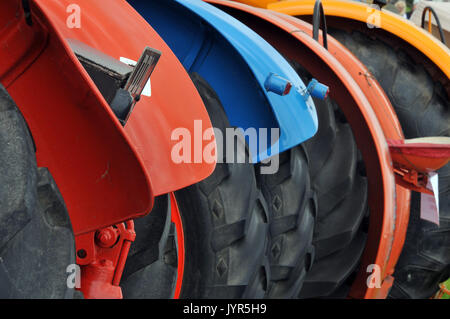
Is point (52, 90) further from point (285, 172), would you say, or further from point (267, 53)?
point (285, 172)

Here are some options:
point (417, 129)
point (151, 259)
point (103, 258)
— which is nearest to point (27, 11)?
point (103, 258)

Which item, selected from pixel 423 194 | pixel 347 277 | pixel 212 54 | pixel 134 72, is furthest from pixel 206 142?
pixel 347 277

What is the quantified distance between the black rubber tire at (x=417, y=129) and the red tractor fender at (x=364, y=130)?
0.29 m

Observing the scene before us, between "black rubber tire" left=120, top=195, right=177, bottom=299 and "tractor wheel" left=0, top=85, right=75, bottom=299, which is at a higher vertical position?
"tractor wheel" left=0, top=85, right=75, bottom=299

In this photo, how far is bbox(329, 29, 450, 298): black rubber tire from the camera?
2.37m

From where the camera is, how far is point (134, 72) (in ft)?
2.85

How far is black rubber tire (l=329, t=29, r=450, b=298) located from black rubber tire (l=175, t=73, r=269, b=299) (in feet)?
3.75

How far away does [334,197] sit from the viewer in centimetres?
212

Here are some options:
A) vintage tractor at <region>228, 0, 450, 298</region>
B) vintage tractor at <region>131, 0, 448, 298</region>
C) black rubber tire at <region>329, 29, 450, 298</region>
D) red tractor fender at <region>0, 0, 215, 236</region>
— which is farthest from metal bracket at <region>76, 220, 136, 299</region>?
black rubber tire at <region>329, 29, 450, 298</region>

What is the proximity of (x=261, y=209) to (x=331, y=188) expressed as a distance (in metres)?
0.68

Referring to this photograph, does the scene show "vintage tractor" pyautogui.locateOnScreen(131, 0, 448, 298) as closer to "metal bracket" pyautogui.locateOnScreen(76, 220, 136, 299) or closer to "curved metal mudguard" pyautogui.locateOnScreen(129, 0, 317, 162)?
"curved metal mudguard" pyautogui.locateOnScreen(129, 0, 317, 162)

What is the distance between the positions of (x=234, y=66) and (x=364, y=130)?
73 centimetres

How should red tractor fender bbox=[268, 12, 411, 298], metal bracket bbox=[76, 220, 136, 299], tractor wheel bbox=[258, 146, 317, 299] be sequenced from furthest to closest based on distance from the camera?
1. red tractor fender bbox=[268, 12, 411, 298]
2. tractor wheel bbox=[258, 146, 317, 299]
3. metal bracket bbox=[76, 220, 136, 299]

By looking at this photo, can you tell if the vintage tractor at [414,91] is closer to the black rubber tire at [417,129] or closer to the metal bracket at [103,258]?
the black rubber tire at [417,129]
